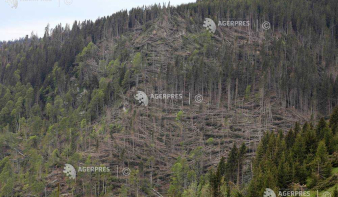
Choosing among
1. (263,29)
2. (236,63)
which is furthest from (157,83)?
(263,29)

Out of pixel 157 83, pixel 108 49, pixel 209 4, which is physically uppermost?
pixel 209 4

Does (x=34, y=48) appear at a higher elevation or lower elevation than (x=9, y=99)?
higher

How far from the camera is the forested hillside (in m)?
86.4

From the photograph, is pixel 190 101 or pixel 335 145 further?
pixel 190 101

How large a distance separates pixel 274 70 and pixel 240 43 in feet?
79.7

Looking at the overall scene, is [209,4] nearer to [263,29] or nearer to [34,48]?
[263,29]

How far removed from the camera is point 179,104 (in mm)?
121375

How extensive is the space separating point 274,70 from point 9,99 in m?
78.4

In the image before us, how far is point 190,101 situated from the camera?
122250mm

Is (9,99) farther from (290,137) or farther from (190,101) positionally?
(290,137)

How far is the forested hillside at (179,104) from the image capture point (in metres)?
86.4

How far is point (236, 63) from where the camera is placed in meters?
135

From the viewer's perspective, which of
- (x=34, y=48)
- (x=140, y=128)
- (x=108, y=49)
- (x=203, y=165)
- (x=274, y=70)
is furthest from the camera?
(x=34, y=48)

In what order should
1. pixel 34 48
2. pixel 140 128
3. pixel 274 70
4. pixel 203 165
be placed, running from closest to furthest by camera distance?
1. pixel 203 165
2. pixel 140 128
3. pixel 274 70
4. pixel 34 48
